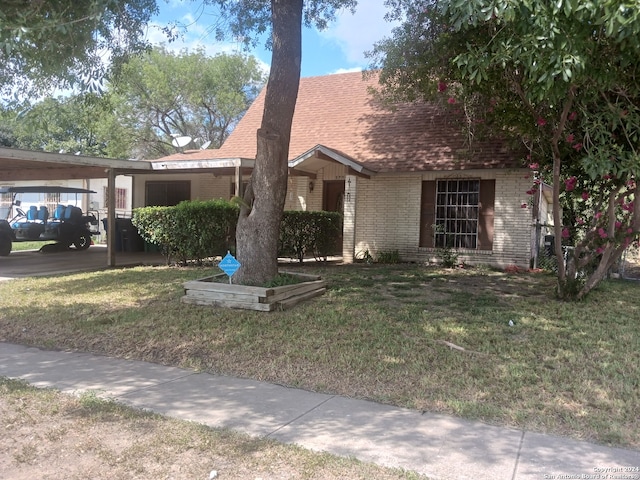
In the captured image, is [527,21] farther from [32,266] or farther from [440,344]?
[32,266]

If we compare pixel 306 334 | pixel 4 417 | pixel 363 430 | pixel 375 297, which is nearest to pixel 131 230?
pixel 375 297

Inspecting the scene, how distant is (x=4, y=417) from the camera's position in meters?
4.06

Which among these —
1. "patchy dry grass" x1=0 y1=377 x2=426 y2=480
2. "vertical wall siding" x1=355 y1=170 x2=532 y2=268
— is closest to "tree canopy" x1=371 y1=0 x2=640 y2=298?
"vertical wall siding" x1=355 y1=170 x2=532 y2=268

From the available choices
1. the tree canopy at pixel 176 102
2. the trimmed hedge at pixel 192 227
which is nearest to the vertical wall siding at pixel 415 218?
the trimmed hedge at pixel 192 227

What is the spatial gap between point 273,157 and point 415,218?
21.9 ft

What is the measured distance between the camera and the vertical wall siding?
12328mm

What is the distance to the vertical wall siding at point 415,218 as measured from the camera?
40.4 feet

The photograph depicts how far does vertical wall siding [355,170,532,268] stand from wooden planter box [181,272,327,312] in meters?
6.15

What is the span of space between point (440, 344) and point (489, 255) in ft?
24.4

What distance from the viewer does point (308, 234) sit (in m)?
12.9

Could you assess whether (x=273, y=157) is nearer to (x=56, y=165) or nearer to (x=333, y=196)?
(x=56, y=165)

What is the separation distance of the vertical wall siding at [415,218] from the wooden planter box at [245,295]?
6153 mm

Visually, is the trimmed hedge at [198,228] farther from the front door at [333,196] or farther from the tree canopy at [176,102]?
the tree canopy at [176,102]


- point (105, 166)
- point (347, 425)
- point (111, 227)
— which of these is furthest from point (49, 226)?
point (347, 425)
